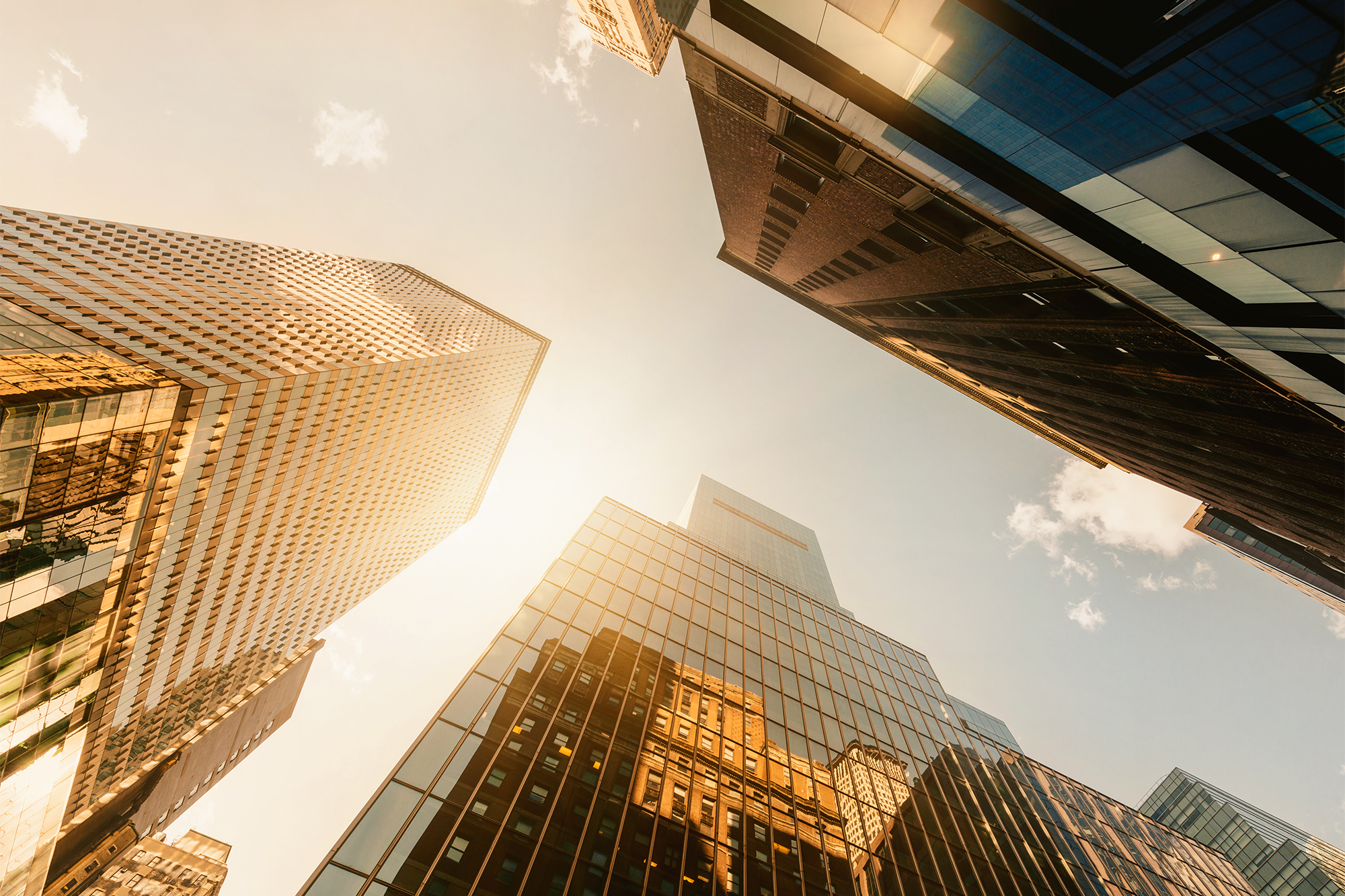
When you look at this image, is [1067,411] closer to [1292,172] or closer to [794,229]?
[794,229]

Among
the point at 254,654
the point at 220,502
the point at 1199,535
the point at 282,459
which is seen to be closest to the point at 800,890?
the point at 220,502

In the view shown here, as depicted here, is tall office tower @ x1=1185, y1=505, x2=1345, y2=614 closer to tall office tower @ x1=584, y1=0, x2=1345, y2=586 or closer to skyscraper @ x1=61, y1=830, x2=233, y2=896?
tall office tower @ x1=584, y1=0, x2=1345, y2=586

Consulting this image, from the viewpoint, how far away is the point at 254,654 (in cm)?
6347

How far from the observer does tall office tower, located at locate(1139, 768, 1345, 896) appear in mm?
52113

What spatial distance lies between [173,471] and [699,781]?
1576 inches

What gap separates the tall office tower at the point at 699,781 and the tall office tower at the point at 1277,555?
87.8 ft

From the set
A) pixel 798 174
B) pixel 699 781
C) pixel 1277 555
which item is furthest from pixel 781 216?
pixel 1277 555

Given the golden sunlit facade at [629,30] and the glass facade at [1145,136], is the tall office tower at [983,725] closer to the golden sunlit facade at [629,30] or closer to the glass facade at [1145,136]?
the glass facade at [1145,136]

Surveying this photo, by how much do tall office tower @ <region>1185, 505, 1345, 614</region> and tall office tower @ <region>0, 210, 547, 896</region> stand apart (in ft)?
257

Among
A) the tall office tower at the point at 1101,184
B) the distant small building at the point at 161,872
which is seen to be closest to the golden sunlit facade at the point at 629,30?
the tall office tower at the point at 1101,184

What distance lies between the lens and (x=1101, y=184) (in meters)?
9.09

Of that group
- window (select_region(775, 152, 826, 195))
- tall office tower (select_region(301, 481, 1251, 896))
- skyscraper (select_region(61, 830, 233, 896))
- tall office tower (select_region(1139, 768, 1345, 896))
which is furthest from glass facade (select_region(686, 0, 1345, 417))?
skyscraper (select_region(61, 830, 233, 896))

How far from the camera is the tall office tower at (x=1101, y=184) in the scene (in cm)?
703

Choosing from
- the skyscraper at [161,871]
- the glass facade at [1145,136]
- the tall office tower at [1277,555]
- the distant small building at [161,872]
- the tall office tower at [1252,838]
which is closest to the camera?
the glass facade at [1145,136]
